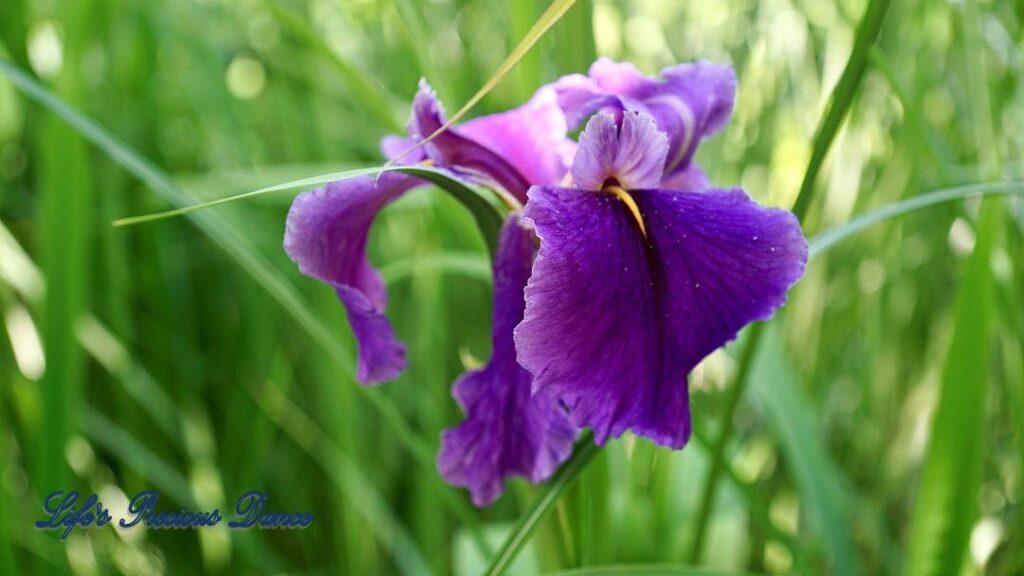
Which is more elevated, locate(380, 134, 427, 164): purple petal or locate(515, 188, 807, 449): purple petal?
locate(380, 134, 427, 164): purple petal

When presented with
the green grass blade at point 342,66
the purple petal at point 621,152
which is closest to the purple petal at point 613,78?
the purple petal at point 621,152

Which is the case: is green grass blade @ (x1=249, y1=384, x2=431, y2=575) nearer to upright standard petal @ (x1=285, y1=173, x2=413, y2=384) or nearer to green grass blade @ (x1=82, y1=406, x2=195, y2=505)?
green grass blade @ (x1=82, y1=406, x2=195, y2=505)

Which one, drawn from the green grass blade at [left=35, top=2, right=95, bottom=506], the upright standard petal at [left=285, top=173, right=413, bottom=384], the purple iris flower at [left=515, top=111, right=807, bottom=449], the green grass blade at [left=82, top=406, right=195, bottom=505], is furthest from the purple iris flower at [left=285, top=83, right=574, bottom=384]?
the green grass blade at [left=82, top=406, right=195, bottom=505]

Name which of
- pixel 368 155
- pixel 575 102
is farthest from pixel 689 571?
pixel 368 155

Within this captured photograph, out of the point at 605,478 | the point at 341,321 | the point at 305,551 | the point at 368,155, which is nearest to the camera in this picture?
the point at 605,478

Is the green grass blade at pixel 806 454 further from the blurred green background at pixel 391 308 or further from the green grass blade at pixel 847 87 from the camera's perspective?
the green grass blade at pixel 847 87

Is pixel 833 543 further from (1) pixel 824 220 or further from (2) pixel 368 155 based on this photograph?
(2) pixel 368 155
